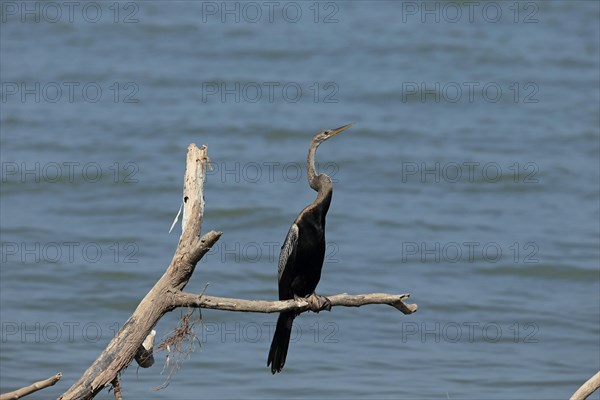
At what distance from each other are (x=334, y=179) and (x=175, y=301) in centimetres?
925

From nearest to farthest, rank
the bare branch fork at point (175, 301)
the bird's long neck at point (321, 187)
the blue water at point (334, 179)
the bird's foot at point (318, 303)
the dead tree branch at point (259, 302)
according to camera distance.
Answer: the dead tree branch at point (259, 302)
the bare branch fork at point (175, 301)
the bird's foot at point (318, 303)
the bird's long neck at point (321, 187)
the blue water at point (334, 179)

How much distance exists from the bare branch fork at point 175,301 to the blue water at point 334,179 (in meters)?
3.25

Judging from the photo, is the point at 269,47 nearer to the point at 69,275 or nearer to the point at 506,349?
the point at 69,275

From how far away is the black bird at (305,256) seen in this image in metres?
6.32

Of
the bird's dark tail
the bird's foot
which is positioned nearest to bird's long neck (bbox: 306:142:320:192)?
the bird's foot

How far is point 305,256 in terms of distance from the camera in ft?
21.7

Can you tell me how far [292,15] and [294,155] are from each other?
5593 mm

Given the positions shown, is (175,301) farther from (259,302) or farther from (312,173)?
(312,173)

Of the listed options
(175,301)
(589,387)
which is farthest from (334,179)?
(589,387)

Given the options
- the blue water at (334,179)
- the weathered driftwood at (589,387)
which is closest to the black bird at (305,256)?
the weathered driftwood at (589,387)

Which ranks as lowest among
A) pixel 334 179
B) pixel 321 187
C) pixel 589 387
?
pixel 334 179

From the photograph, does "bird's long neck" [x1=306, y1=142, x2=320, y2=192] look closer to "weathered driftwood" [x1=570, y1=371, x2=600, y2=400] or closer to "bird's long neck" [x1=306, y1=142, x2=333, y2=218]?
"bird's long neck" [x1=306, y1=142, x2=333, y2=218]

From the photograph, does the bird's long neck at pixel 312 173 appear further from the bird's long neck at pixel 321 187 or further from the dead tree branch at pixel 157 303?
the dead tree branch at pixel 157 303

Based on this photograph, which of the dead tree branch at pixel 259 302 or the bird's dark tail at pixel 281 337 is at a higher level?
the dead tree branch at pixel 259 302
